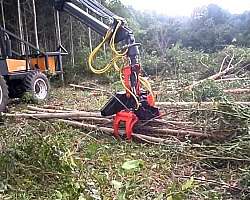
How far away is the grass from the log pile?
0.16 metres

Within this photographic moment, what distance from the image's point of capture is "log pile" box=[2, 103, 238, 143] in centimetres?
464

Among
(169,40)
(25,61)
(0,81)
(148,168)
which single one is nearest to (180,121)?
(148,168)

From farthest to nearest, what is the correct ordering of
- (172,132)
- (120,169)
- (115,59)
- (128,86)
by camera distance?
(115,59) < (128,86) < (172,132) < (120,169)

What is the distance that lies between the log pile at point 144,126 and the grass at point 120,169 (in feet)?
0.53

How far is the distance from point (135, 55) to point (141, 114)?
737mm

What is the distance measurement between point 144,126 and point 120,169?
53.6 inches

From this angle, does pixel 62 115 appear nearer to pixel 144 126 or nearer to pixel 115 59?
pixel 115 59

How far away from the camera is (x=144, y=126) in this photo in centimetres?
498

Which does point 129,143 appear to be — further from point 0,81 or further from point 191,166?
point 0,81

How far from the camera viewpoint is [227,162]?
3.94m

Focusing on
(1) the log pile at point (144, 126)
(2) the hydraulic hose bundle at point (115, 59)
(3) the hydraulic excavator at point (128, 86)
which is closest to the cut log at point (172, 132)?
(1) the log pile at point (144, 126)

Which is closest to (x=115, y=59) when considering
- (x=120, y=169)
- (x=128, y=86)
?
(x=128, y=86)

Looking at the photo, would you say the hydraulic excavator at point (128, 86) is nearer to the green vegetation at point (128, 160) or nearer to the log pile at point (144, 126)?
the log pile at point (144, 126)

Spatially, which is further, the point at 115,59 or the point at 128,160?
the point at 115,59
